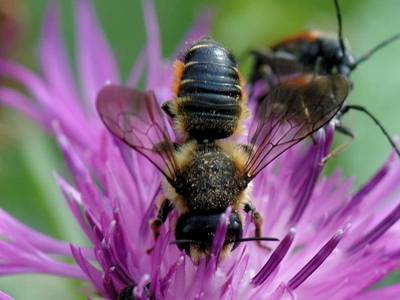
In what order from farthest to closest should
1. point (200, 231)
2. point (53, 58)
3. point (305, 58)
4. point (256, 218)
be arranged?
point (53, 58) → point (305, 58) → point (256, 218) → point (200, 231)

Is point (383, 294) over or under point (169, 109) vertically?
under

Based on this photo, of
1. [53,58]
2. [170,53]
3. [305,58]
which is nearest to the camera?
[305,58]

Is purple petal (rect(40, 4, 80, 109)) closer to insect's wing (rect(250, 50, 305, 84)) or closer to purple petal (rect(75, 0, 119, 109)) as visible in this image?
purple petal (rect(75, 0, 119, 109))

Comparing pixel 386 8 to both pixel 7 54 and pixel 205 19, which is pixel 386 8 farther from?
pixel 7 54

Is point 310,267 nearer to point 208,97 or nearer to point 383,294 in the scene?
point 383,294

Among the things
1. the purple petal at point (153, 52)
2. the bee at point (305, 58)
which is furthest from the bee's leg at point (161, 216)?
the purple petal at point (153, 52)

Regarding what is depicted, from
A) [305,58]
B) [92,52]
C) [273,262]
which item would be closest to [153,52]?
[92,52]
